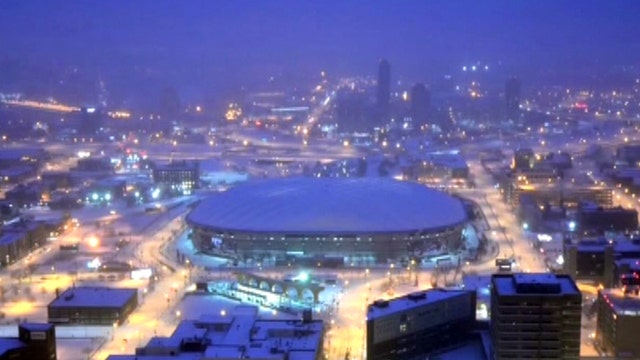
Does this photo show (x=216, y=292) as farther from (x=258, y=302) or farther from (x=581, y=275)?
(x=581, y=275)

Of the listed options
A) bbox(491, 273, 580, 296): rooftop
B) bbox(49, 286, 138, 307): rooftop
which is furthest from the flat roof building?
bbox(49, 286, 138, 307): rooftop

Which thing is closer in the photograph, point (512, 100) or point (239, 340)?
point (239, 340)

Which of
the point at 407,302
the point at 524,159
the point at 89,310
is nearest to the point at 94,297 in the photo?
the point at 89,310

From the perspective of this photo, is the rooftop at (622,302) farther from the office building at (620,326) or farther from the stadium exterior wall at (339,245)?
the stadium exterior wall at (339,245)

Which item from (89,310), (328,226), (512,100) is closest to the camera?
(89,310)

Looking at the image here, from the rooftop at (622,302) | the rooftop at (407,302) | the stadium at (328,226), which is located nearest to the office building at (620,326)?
the rooftop at (622,302)

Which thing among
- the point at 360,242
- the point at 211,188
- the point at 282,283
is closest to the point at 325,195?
the point at 360,242

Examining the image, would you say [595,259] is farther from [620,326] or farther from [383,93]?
[383,93]
